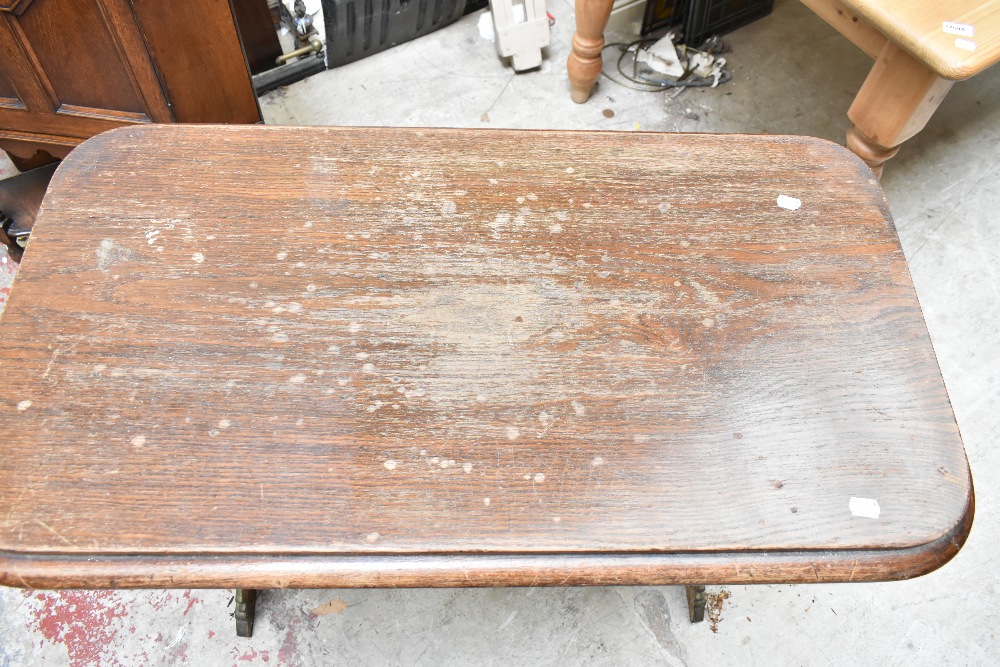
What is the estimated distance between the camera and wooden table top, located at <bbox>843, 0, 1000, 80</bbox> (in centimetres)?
130

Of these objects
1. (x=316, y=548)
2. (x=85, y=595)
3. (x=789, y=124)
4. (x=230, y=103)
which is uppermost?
(x=316, y=548)

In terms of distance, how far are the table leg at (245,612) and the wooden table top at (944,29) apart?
1606 millimetres

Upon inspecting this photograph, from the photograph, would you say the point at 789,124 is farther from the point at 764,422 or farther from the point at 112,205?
the point at 112,205

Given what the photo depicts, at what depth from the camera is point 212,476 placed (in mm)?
909

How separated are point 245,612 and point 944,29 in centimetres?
170

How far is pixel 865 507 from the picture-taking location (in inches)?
35.7

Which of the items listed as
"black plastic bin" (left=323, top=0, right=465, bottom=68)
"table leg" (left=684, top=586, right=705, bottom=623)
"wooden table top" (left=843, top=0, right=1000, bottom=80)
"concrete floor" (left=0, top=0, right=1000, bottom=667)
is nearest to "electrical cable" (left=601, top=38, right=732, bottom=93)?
"black plastic bin" (left=323, top=0, right=465, bottom=68)

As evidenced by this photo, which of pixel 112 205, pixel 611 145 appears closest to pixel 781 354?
pixel 611 145

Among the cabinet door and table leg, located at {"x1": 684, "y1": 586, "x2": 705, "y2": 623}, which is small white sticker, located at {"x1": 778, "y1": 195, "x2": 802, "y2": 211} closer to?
table leg, located at {"x1": 684, "y1": 586, "x2": 705, "y2": 623}

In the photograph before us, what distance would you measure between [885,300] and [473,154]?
65 cm

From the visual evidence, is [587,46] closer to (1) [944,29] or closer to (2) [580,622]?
(1) [944,29]

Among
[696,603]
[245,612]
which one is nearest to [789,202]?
[696,603]

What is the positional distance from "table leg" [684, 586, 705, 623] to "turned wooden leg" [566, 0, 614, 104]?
1.41 meters

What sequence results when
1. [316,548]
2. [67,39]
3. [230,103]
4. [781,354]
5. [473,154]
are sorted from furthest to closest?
[230,103]
[67,39]
[473,154]
[781,354]
[316,548]
